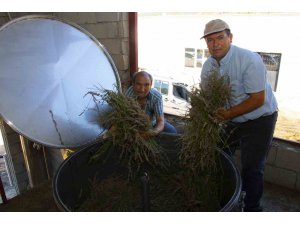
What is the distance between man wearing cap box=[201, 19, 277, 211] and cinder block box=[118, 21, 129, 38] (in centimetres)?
126

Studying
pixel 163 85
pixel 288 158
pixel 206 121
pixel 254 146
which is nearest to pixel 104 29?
pixel 163 85

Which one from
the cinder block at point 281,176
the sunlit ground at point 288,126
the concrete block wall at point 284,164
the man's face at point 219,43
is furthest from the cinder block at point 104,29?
the cinder block at point 281,176

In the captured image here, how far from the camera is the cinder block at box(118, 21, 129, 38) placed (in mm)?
3057

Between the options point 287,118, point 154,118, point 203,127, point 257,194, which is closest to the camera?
point 203,127

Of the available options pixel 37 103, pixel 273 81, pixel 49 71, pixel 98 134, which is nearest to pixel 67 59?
pixel 49 71

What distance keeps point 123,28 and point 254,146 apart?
1865 millimetres

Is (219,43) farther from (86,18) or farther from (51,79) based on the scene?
(86,18)

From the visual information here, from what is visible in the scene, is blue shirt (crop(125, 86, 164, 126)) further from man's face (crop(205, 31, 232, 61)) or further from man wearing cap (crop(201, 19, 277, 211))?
man's face (crop(205, 31, 232, 61))

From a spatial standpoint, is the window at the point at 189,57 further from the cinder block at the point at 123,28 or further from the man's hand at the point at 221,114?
the man's hand at the point at 221,114

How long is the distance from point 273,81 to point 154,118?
3.78 feet

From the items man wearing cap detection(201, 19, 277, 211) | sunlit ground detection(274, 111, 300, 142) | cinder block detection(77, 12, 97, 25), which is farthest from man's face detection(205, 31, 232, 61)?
cinder block detection(77, 12, 97, 25)

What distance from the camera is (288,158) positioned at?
262 centimetres

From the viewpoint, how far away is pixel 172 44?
3.06 m
